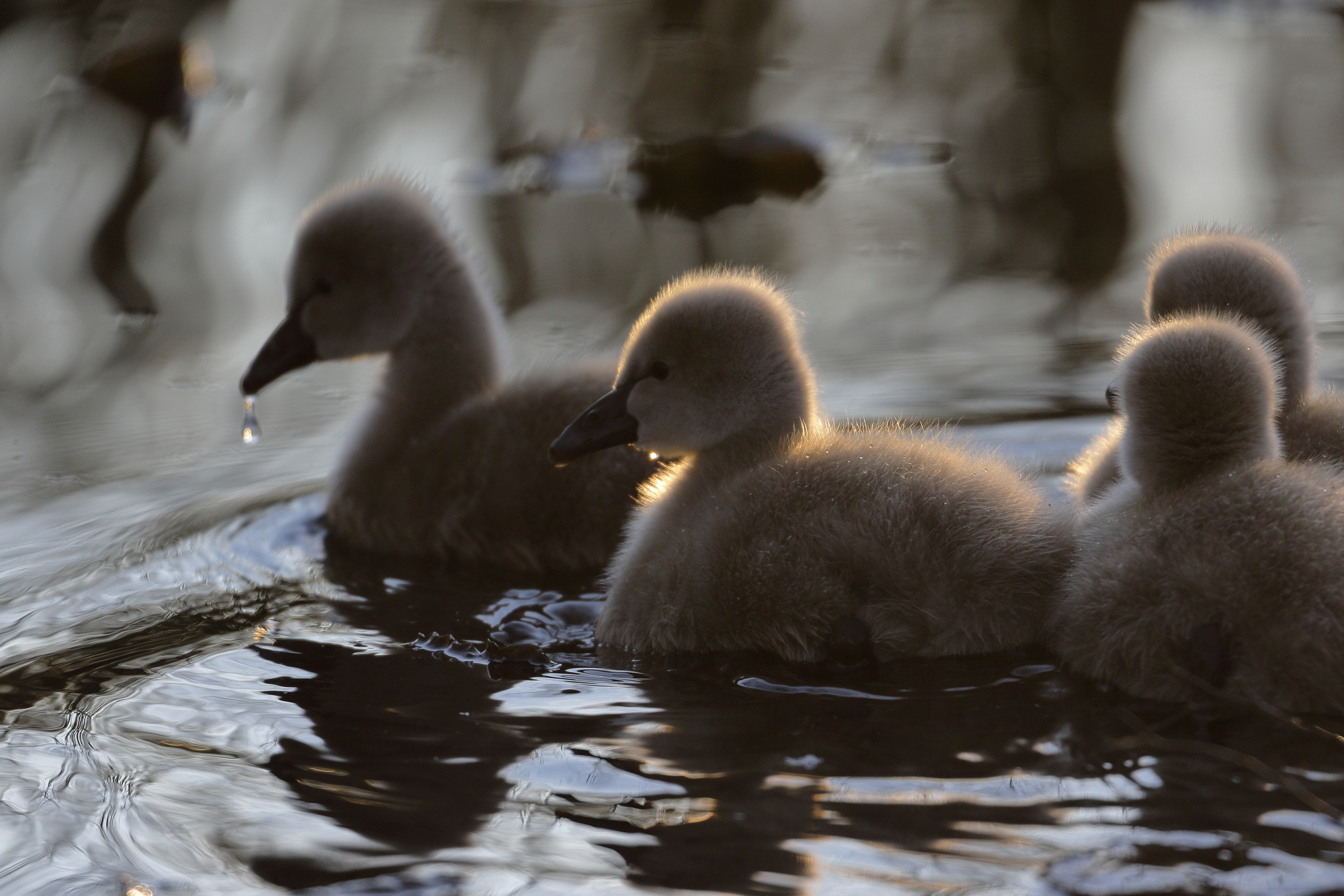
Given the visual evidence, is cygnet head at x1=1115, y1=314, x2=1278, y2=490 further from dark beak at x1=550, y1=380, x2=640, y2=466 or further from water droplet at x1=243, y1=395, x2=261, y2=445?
water droplet at x1=243, y1=395, x2=261, y2=445

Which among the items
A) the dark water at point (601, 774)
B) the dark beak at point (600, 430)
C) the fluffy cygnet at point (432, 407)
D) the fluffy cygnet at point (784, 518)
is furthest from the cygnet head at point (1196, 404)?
the fluffy cygnet at point (432, 407)

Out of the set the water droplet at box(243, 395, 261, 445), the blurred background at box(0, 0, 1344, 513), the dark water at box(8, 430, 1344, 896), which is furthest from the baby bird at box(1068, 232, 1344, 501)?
the water droplet at box(243, 395, 261, 445)

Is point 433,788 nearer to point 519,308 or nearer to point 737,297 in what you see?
point 737,297

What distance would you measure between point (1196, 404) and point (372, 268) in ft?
9.54


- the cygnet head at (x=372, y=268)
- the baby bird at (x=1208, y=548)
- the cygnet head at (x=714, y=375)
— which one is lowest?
the baby bird at (x=1208, y=548)

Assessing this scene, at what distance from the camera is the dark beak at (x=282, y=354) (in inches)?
209

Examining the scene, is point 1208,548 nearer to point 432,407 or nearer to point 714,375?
point 714,375

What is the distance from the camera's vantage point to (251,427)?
17.8 ft

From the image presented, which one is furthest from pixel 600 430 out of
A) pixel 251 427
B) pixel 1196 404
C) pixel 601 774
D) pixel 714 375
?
pixel 251 427

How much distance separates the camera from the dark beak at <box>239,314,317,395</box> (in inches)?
209

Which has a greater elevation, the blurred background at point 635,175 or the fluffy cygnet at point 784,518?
the blurred background at point 635,175

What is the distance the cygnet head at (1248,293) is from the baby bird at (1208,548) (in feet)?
2.02

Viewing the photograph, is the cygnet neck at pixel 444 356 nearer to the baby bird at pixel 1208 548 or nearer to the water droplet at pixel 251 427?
the water droplet at pixel 251 427

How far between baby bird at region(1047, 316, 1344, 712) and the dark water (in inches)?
3.7
